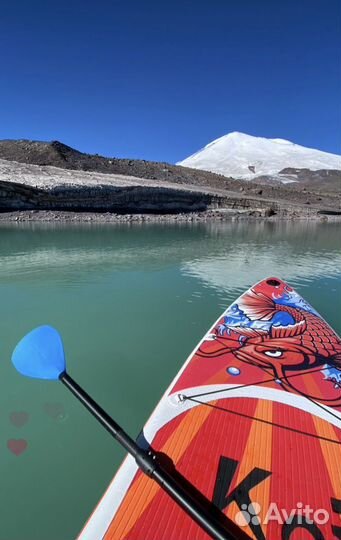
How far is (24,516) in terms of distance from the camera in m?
2.86

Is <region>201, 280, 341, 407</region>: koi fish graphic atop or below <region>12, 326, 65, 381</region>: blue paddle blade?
below

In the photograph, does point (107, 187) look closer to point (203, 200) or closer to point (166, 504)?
point (203, 200)

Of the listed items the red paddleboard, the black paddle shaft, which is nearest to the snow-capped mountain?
the red paddleboard

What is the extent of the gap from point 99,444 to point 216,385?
157cm

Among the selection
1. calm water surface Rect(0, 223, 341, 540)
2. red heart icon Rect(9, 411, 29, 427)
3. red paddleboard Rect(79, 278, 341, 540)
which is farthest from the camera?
red heart icon Rect(9, 411, 29, 427)

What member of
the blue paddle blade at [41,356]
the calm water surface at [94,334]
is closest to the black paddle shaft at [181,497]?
the blue paddle blade at [41,356]

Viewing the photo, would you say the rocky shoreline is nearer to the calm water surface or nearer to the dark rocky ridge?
the dark rocky ridge

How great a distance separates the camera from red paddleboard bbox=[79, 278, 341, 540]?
2.16m

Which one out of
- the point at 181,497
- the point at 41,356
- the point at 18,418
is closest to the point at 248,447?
the point at 181,497

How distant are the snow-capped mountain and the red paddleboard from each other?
293 feet

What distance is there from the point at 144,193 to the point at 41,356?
132 feet

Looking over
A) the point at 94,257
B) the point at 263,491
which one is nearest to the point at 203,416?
the point at 263,491

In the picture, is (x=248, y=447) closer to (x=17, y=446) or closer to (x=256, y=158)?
(x=17, y=446)

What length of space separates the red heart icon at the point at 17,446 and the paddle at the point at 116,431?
129 centimetres
